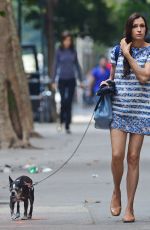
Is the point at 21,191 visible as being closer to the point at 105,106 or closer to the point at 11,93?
the point at 105,106

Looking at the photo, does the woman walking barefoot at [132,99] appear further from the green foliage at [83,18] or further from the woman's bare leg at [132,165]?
the green foliage at [83,18]

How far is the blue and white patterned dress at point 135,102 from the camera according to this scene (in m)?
9.83

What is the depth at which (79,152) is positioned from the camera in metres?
18.0

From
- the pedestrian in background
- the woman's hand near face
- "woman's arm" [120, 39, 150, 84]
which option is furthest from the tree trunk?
"woman's arm" [120, 39, 150, 84]

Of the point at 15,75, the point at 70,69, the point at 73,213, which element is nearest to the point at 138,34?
the point at 73,213

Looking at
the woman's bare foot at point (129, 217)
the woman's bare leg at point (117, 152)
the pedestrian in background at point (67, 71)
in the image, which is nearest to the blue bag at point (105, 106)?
the woman's bare leg at point (117, 152)

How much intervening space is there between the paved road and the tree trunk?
1.13ft

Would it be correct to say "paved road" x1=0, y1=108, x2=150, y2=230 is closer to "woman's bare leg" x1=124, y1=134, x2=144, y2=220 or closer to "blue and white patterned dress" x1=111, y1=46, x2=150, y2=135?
"woman's bare leg" x1=124, y1=134, x2=144, y2=220

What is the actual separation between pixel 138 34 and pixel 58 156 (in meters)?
7.35

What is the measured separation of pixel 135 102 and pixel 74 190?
9.82ft

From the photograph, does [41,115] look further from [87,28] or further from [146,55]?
[146,55]

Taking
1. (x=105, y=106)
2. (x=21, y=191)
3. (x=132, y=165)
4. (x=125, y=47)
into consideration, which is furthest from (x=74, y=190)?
(x=125, y=47)

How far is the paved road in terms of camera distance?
9.88 m

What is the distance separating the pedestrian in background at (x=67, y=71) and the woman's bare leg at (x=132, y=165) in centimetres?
1271
